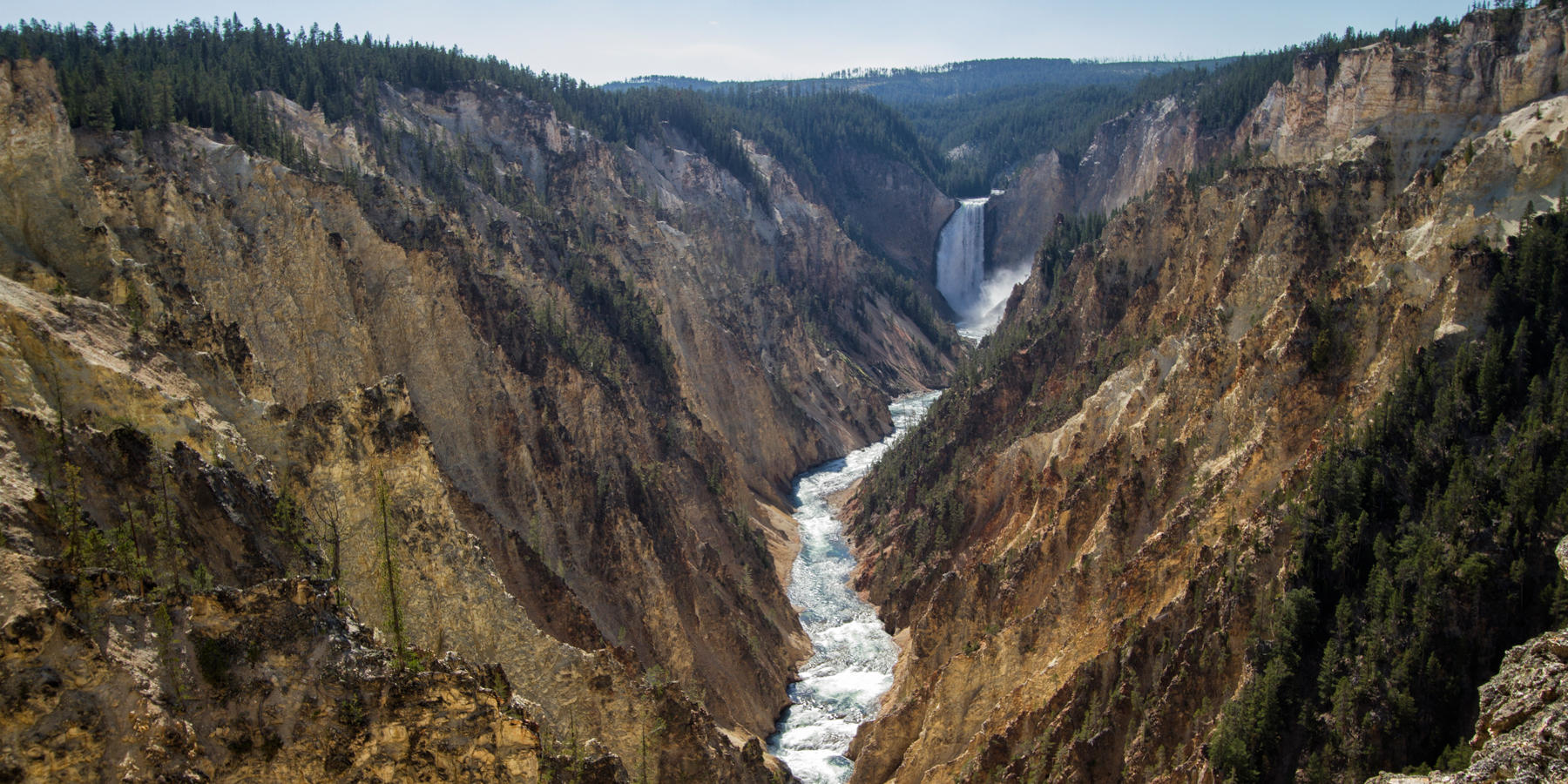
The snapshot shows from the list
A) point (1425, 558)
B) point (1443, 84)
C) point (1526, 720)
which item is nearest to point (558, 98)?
point (1443, 84)

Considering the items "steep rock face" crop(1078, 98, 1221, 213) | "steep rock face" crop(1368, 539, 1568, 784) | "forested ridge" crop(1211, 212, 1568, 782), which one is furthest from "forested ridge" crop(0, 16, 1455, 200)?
"steep rock face" crop(1368, 539, 1568, 784)

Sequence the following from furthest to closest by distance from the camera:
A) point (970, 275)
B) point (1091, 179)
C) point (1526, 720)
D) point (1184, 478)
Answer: point (970, 275) < point (1091, 179) < point (1184, 478) < point (1526, 720)

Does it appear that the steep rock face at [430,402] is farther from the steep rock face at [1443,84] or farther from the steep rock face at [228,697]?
the steep rock face at [1443,84]

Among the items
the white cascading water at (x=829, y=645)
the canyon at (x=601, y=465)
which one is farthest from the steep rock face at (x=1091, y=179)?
the canyon at (x=601, y=465)

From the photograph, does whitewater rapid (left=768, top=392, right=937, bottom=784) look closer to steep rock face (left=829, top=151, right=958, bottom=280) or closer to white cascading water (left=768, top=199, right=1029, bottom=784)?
white cascading water (left=768, top=199, right=1029, bottom=784)

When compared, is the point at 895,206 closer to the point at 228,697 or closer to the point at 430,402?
the point at 430,402
